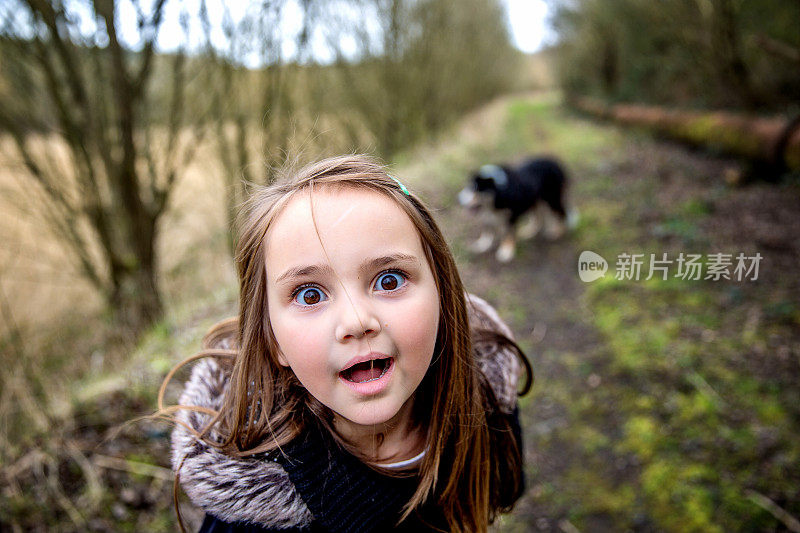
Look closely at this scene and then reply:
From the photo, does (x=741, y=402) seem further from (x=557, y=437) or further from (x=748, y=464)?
(x=557, y=437)

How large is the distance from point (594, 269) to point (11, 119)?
20.3ft

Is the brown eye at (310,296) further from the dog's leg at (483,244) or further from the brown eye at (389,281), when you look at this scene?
the dog's leg at (483,244)

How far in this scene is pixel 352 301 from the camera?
1093 mm

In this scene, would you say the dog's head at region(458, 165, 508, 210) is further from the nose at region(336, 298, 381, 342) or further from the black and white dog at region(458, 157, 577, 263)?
the nose at region(336, 298, 381, 342)

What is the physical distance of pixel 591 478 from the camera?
299cm

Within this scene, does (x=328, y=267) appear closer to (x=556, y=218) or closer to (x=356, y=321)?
(x=356, y=321)

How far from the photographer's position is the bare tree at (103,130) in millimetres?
4289

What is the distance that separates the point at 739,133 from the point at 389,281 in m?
8.23

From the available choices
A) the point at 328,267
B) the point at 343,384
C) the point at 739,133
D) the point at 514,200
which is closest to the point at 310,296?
the point at 328,267

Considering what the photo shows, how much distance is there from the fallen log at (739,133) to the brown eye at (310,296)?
6.88 meters

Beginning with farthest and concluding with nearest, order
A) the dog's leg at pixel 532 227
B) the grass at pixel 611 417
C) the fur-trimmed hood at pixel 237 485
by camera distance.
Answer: the dog's leg at pixel 532 227 < the grass at pixel 611 417 < the fur-trimmed hood at pixel 237 485

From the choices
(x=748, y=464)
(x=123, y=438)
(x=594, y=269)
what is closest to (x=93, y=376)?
(x=123, y=438)

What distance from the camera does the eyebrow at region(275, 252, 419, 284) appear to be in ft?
3.64

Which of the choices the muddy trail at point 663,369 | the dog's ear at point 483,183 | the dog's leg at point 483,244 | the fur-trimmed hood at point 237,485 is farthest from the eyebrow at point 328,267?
the dog's leg at point 483,244
